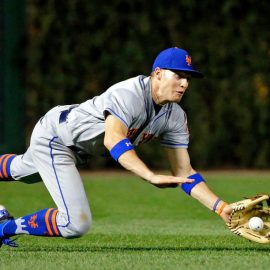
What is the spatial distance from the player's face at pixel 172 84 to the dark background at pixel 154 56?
8.72 meters

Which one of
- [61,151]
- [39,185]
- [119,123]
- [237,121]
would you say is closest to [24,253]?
[61,151]

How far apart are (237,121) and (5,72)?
408cm

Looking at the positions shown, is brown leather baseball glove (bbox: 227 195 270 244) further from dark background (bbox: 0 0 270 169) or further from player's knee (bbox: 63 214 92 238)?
dark background (bbox: 0 0 270 169)

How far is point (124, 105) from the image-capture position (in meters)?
7.27

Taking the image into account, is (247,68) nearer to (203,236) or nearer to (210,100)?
(210,100)

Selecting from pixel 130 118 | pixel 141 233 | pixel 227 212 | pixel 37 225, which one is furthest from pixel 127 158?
pixel 141 233

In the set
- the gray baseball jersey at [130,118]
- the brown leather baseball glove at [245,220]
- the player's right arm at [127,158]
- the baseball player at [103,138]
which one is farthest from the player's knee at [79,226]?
the brown leather baseball glove at [245,220]

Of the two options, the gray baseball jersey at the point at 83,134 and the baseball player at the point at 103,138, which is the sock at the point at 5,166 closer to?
the baseball player at the point at 103,138

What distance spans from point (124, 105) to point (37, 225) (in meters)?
1.23

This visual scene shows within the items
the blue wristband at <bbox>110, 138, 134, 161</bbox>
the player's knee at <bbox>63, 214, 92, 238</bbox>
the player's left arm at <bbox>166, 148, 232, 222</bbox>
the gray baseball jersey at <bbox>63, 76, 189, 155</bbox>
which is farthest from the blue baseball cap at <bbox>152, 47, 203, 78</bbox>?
the player's knee at <bbox>63, 214, 92, 238</bbox>

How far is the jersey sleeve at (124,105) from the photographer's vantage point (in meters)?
7.23

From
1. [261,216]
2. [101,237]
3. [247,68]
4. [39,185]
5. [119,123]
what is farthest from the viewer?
[247,68]

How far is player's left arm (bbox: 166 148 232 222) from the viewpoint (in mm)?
7551

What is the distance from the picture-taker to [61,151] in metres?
7.78
